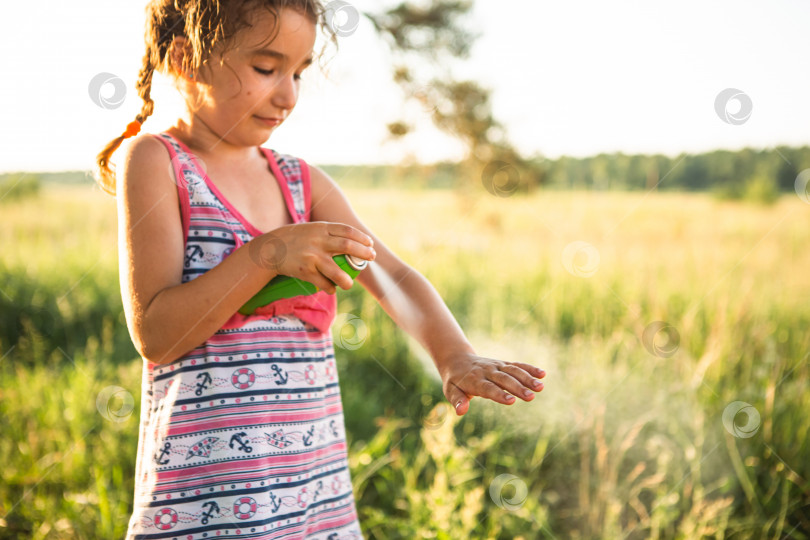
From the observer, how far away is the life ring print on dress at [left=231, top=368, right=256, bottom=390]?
1117mm

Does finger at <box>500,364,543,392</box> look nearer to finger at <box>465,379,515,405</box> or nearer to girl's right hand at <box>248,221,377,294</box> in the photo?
finger at <box>465,379,515,405</box>

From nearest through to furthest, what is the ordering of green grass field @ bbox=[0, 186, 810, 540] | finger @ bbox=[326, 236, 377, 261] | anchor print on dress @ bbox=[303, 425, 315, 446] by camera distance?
1. finger @ bbox=[326, 236, 377, 261]
2. anchor print on dress @ bbox=[303, 425, 315, 446]
3. green grass field @ bbox=[0, 186, 810, 540]

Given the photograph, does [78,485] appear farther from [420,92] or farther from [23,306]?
[420,92]

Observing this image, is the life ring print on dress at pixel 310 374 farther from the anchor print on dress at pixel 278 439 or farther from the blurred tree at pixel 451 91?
the blurred tree at pixel 451 91

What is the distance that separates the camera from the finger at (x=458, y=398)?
Answer: 1021 mm

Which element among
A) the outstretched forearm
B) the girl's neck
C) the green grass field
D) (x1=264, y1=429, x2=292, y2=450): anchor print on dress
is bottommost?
the green grass field

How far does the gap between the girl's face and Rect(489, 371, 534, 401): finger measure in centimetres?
60

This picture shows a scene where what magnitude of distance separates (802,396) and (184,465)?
2.56 m

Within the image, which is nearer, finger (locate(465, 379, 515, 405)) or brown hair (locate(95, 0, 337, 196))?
finger (locate(465, 379, 515, 405))

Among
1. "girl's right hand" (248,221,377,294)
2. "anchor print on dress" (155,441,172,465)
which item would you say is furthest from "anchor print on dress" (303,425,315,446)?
"girl's right hand" (248,221,377,294)

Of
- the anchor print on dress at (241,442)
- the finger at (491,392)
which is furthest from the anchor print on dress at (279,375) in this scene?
the finger at (491,392)

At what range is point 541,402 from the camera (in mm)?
2676

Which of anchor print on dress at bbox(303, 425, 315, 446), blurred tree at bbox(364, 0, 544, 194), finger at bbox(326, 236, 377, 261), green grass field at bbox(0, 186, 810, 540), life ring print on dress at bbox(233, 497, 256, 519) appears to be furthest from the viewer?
blurred tree at bbox(364, 0, 544, 194)

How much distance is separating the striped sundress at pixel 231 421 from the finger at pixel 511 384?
37 centimetres
